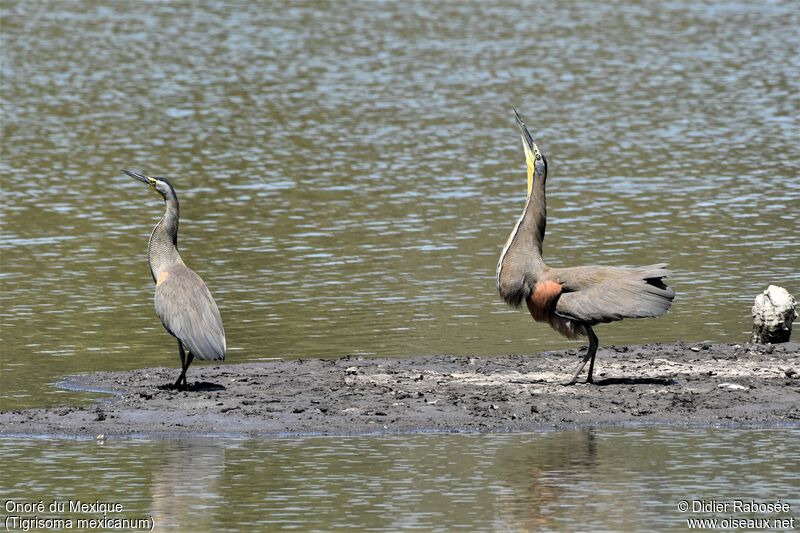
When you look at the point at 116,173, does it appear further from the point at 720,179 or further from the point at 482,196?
the point at 720,179

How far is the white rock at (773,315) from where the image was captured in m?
19.9

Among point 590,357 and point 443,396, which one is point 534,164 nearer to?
point 590,357

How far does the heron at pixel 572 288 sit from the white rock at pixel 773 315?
2536 mm

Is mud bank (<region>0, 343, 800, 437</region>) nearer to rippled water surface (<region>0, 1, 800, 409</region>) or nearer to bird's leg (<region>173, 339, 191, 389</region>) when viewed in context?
bird's leg (<region>173, 339, 191, 389</region>)

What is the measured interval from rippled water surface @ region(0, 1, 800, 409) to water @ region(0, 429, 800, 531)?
3418 millimetres

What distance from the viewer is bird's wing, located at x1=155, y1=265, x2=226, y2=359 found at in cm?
1759

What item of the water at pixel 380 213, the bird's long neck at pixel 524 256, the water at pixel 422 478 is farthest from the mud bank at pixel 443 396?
the bird's long neck at pixel 524 256

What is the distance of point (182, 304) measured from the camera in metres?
18.0

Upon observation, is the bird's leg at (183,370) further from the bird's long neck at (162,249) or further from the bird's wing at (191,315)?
the bird's long neck at (162,249)

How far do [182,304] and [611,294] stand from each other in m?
4.53

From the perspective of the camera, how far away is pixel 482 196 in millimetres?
33594

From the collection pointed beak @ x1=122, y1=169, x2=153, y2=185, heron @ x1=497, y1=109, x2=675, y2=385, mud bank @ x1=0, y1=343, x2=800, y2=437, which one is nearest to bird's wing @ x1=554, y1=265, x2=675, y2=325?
heron @ x1=497, y1=109, x2=675, y2=385

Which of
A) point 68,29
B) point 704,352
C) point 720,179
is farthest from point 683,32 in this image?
point 704,352

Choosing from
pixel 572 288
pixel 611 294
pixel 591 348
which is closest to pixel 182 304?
pixel 572 288
